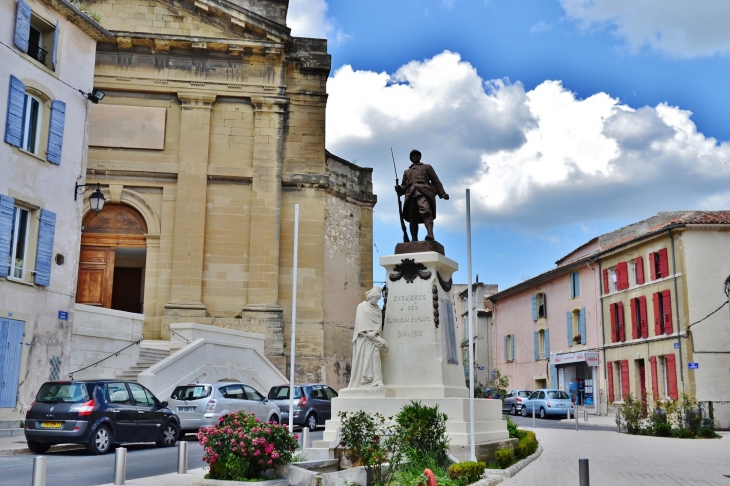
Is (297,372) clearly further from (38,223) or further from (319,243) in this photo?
(38,223)

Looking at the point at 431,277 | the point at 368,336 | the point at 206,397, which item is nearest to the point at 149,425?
the point at 206,397

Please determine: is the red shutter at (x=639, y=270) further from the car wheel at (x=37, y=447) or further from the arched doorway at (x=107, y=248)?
the car wheel at (x=37, y=447)

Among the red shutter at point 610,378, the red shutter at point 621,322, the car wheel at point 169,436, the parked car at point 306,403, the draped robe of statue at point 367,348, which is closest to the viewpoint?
the draped robe of statue at point 367,348

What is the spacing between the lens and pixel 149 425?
51.5ft

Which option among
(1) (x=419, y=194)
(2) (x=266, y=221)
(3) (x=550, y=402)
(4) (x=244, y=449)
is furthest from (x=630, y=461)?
(3) (x=550, y=402)

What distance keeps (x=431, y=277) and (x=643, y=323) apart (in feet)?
75.8

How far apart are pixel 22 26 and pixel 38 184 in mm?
3820

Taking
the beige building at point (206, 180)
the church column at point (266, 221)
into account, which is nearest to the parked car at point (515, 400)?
the beige building at point (206, 180)

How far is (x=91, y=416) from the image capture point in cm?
→ 1424

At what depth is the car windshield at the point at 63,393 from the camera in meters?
14.5

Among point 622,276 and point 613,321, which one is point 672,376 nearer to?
point 613,321

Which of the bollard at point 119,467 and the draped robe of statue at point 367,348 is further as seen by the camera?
the draped robe of statue at point 367,348

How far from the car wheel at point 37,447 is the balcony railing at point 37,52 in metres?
10.3

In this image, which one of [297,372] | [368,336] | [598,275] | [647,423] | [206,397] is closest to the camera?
[368,336]
